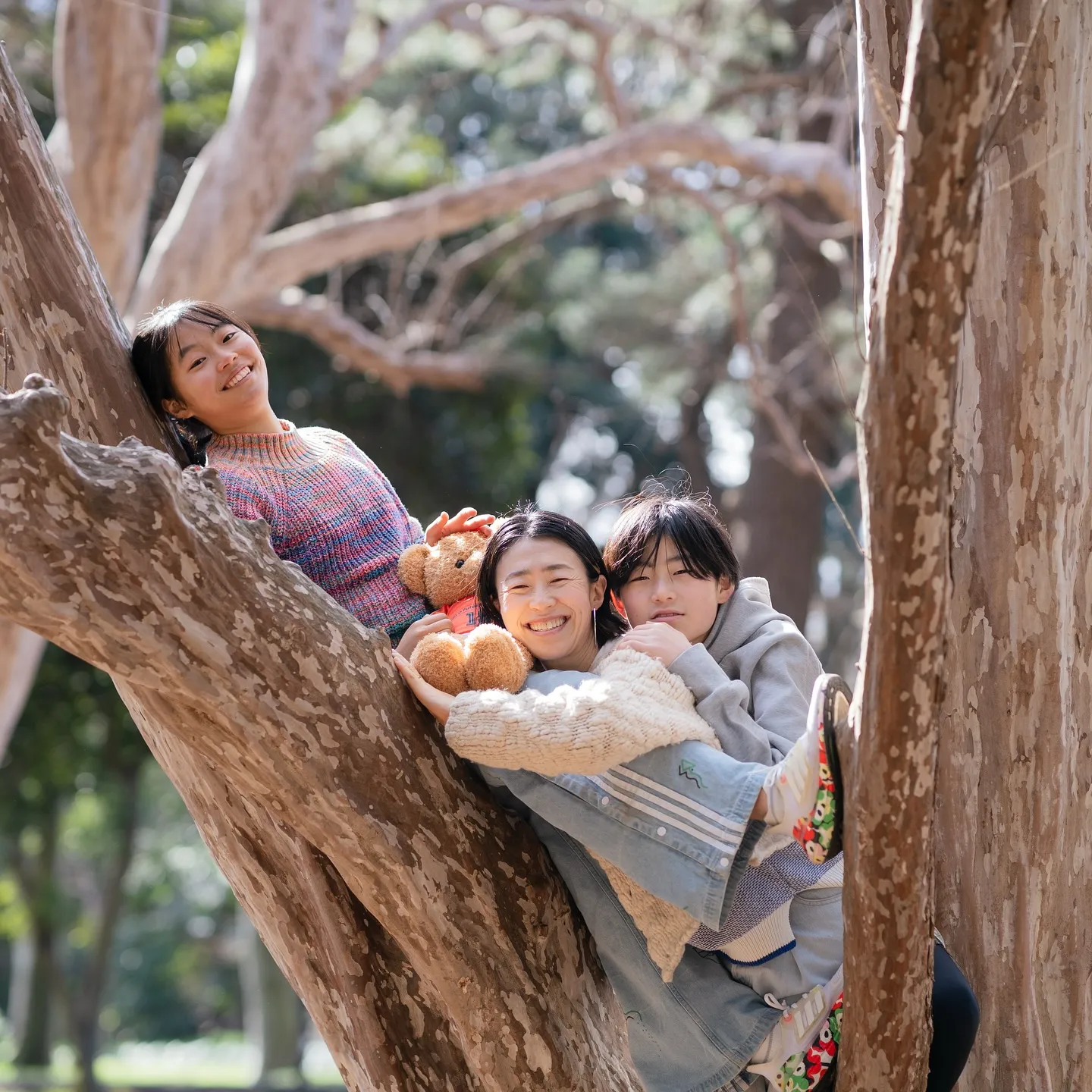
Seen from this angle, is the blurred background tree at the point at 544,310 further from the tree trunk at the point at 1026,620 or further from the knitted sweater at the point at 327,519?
the tree trunk at the point at 1026,620

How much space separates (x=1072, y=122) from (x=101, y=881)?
20226 millimetres

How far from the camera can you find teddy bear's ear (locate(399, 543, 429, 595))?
2.62m

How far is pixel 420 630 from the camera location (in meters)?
2.39

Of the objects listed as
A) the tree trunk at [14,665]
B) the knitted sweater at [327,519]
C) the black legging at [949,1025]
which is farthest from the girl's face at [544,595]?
the tree trunk at [14,665]

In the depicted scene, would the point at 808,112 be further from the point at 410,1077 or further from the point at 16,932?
the point at 16,932

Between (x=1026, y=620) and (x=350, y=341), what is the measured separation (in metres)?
5.73

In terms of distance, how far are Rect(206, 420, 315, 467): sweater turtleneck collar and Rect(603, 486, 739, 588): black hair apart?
0.68m

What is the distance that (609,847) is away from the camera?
2047 mm

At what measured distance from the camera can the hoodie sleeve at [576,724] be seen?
1988mm

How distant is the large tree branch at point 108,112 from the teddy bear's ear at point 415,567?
374 centimetres

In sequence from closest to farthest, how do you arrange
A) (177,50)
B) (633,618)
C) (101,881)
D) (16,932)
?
(633,618) < (177,50) < (16,932) < (101,881)

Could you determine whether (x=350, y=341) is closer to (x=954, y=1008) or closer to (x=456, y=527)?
(x=456, y=527)

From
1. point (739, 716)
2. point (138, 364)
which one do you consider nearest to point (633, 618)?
point (739, 716)

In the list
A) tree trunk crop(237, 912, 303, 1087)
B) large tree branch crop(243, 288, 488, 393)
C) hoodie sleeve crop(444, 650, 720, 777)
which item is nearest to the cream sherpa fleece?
hoodie sleeve crop(444, 650, 720, 777)
